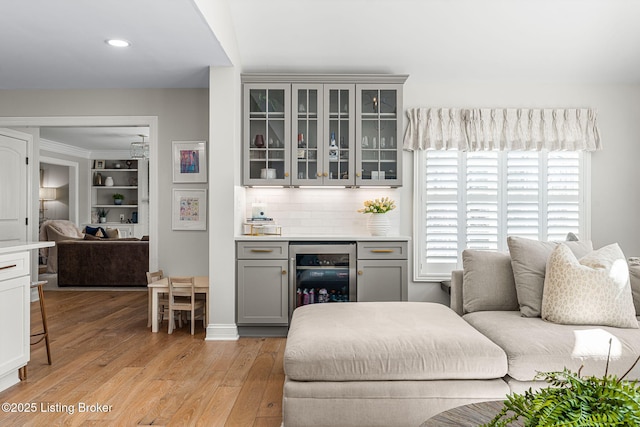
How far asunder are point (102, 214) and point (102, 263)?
4649 millimetres

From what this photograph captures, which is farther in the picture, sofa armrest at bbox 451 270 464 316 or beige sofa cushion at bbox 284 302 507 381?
sofa armrest at bbox 451 270 464 316

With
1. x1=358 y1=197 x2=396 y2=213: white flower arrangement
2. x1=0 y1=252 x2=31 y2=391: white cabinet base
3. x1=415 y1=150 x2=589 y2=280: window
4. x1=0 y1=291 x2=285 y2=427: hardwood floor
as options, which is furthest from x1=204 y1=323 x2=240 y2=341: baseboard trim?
x1=415 y1=150 x2=589 y2=280: window

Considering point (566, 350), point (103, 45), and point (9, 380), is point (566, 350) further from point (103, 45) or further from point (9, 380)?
point (103, 45)

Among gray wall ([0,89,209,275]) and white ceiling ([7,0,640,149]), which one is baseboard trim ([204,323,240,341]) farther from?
white ceiling ([7,0,640,149])

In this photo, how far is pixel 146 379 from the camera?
125 inches

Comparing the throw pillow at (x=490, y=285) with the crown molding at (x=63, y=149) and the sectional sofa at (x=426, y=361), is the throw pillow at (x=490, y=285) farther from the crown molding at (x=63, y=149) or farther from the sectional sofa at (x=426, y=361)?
the crown molding at (x=63, y=149)

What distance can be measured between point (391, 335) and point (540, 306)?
1.05 meters

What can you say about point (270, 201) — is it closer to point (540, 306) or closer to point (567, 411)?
point (540, 306)

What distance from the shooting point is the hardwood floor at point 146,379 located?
2598 mm

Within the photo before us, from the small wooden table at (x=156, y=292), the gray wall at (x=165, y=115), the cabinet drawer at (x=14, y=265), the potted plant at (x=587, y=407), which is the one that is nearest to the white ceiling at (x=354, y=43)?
the gray wall at (x=165, y=115)

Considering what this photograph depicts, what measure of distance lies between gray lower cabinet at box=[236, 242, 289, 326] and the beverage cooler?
12 centimetres

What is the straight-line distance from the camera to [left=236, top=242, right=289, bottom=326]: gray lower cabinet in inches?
167

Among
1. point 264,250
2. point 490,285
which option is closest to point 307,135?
point 264,250

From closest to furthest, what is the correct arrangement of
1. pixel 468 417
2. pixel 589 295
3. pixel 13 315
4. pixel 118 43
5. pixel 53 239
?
pixel 468 417 < pixel 589 295 < pixel 13 315 < pixel 118 43 < pixel 53 239
